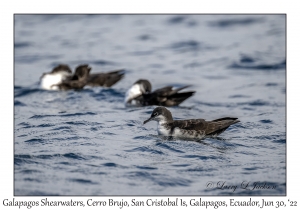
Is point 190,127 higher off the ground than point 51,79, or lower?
lower

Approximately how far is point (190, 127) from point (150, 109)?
121 inches

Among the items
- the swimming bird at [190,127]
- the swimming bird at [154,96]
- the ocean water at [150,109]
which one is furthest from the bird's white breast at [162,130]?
the swimming bird at [154,96]

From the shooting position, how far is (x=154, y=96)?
1430cm

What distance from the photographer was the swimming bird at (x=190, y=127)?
11.1m

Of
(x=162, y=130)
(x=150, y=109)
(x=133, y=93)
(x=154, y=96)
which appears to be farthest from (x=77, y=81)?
(x=162, y=130)

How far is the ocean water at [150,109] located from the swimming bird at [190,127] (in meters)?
0.21

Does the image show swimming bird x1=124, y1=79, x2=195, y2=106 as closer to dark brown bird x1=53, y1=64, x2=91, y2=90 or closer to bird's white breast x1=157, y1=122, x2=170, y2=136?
dark brown bird x1=53, y1=64, x2=91, y2=90

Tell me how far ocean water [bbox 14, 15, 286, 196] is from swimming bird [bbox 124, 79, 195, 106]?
290 mm

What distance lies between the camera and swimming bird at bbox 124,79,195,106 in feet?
46.5

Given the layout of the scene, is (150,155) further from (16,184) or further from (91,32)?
(91,32)

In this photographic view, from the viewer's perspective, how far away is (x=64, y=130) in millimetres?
12008

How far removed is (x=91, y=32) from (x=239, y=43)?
23.8 ft

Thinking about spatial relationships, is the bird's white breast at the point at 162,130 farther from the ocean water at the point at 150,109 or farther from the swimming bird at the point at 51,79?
the swimming bird at the point at 51,79

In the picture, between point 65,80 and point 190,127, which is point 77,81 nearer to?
point 65,80
